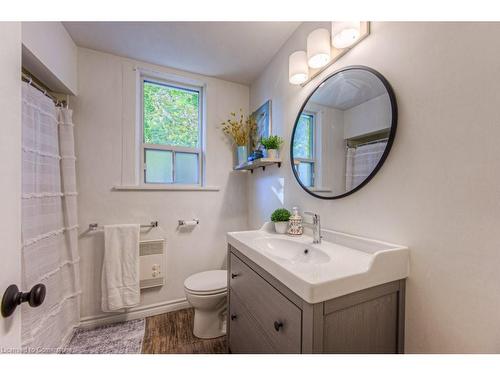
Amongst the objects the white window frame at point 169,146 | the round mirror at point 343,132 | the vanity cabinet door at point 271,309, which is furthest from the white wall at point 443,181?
the white window frame at point 169,146

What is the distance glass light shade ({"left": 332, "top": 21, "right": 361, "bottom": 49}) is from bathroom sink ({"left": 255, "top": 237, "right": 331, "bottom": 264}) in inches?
42.8

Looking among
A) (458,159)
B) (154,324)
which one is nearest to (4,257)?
(458,159)

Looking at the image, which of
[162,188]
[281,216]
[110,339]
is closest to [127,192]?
[162,188]

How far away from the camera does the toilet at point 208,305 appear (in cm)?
157

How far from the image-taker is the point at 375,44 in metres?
1.00

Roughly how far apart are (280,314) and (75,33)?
90.4 inches

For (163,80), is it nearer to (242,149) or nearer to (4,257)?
(242,149)

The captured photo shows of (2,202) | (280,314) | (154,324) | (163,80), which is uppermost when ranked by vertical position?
(163,80)

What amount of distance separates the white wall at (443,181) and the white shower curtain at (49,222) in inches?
73.4

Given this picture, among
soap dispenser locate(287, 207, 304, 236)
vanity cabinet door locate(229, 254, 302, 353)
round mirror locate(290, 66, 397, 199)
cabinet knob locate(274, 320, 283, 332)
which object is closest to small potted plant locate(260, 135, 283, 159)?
round mirror locate(290, 66, 397, 199)

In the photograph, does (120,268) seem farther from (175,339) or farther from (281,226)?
(281,226)

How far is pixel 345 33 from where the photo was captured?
3.50ft

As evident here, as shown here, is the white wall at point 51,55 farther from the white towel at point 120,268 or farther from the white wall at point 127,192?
the white towel at point 120,268

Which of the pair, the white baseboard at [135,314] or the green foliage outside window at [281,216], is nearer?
the green foliage outside window at [281,216]
